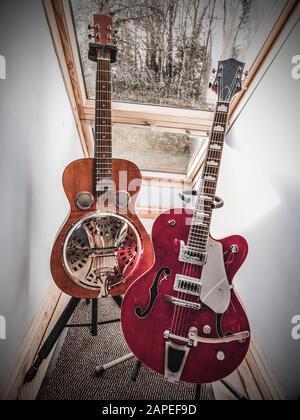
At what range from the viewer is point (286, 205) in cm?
100

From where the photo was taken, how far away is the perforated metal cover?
35.1 inches

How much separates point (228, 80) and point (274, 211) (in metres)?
0.61

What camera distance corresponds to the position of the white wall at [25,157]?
777 millimetres

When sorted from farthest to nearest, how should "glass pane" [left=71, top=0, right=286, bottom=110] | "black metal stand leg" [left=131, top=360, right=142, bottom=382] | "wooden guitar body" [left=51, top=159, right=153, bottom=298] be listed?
"glass pane" [left=71, top=0, right=286, bottom=110], "black metal stand leg" [left=131, top=360, right=142, bottom=382], "wooden guitar body" [left=51, top=159, right=153, bottom=298]

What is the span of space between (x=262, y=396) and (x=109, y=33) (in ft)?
5.44

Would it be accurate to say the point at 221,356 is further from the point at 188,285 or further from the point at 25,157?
the point at 25,157

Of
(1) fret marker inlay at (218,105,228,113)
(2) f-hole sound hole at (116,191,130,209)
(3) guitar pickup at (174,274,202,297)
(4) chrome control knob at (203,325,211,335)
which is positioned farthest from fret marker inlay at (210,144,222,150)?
(4) chrome control knob at (203,325,211,335)

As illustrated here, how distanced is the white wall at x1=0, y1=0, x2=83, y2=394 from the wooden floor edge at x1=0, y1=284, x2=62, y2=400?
0.12ft

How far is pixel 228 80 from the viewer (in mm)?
919

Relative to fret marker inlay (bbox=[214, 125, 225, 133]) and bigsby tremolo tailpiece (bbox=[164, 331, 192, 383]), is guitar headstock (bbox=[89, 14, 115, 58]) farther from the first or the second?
bigsby tremolo tailpiece (bbox=[164, 331, 192, 383])

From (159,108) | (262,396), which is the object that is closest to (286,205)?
(262,396)

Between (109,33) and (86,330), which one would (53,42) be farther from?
(86,330)

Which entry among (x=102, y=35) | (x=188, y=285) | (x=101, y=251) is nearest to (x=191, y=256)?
(x=188, y=285)

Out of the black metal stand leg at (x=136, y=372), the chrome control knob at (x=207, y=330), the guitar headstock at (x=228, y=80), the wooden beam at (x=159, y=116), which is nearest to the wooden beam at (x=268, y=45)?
the wooden beam at (x=159, y=116)
